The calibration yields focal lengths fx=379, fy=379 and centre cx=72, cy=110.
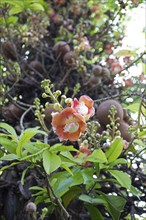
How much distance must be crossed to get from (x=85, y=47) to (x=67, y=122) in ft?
2.55

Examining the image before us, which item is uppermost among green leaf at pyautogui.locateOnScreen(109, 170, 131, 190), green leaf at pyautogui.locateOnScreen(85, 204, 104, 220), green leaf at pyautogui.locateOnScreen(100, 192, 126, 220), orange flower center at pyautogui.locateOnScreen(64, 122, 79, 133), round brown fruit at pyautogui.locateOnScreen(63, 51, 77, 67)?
round brown fruit at pyautogui.locateOnScreen(63, 51, 77, 67)

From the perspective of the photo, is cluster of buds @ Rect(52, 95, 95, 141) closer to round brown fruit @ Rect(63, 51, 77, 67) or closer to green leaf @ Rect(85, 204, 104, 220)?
green leaf @ Rect(85, 204, 104, 220)

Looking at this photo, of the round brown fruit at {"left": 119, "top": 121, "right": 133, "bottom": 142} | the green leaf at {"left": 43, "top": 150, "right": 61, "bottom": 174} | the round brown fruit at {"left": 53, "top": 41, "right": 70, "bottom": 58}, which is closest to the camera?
the green leaf at {"left": 43, "top": 150, "right": 61, "bottom": 174}

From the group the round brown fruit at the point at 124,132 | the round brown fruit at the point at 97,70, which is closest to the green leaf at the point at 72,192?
the round brown fruit at the point at 124,132

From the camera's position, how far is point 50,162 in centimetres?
65

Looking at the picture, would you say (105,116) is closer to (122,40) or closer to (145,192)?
(145,192)

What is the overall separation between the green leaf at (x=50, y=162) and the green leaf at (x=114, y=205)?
0.18 meters

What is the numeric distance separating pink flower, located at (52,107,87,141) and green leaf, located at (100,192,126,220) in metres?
0.17

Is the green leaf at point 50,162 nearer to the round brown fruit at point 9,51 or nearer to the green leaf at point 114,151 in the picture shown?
the green leaf at point 114,151

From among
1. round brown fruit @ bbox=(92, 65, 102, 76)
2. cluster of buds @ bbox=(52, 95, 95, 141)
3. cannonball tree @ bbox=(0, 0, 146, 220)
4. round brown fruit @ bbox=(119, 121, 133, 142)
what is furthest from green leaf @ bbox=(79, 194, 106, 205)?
round brown fruit @ bbox=(92, 65, 102, 76)

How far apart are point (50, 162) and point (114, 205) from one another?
0.64ft

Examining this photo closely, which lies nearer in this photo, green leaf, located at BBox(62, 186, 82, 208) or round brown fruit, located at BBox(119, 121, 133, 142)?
green leaf, located at BBox(62, 186, 82, 208)

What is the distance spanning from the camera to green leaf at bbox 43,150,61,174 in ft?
2.09

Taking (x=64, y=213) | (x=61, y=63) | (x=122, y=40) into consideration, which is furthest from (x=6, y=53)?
(x=64, y=213)
